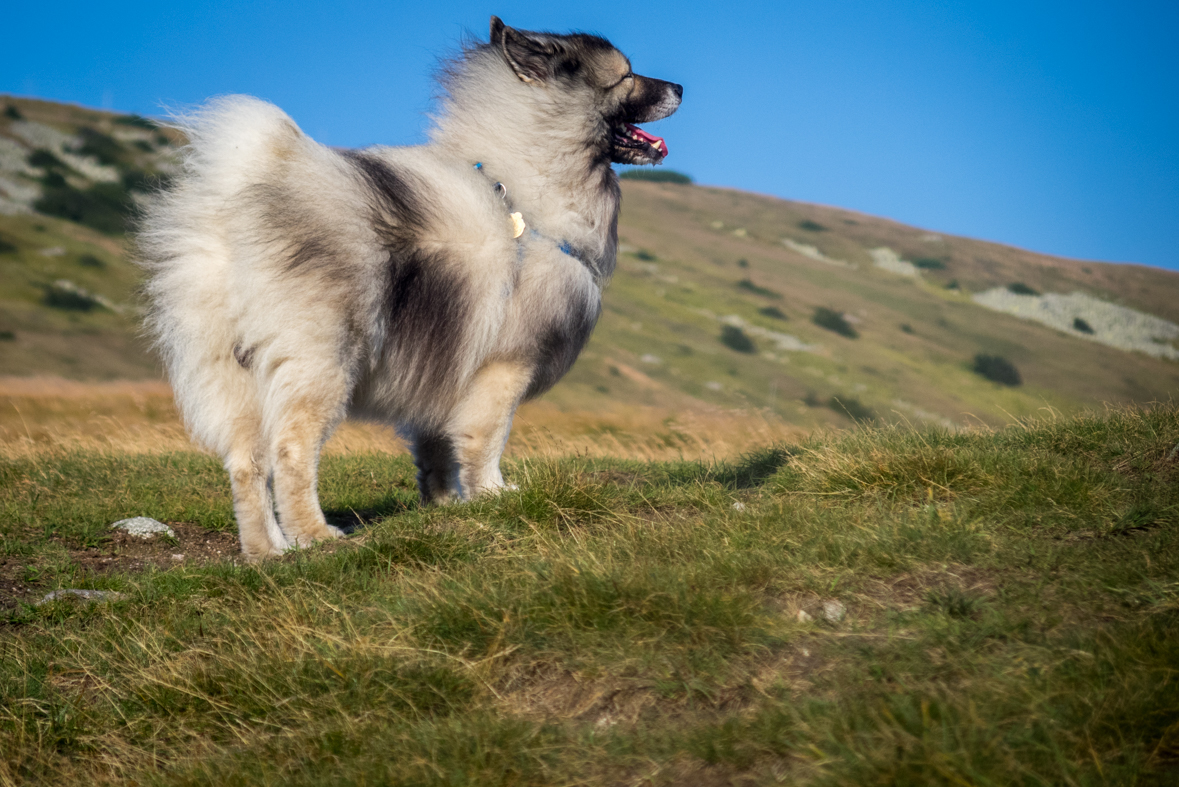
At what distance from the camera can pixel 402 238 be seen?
4785mm

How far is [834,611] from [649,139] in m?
3.94

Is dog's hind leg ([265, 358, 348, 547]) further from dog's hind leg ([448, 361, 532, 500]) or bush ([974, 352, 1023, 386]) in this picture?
bush ([974, 352, 1023, 386])

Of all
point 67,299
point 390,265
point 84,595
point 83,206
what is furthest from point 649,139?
point 83,206

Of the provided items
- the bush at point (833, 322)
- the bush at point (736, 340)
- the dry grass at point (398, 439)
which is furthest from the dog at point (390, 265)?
the bush at point (833, 322)

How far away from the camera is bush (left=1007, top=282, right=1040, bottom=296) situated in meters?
40.2

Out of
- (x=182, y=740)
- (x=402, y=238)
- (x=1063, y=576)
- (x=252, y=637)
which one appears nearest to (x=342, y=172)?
(x=402, y=238)

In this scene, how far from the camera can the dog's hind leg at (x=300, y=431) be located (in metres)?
4.65

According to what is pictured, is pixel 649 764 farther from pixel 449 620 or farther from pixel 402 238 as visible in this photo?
pixel 402 238

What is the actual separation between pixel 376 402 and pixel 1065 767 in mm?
4325

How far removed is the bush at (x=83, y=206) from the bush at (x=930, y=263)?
135 ft

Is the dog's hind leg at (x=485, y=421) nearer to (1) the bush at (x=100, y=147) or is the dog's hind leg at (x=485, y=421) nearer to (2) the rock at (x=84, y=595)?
(2) the rock at (x=84, y=595)

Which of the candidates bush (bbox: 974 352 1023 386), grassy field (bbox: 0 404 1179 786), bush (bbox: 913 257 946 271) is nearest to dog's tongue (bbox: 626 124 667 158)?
grassy field (bbox: 0 404 1179 786)

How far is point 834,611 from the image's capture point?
9.57 feet

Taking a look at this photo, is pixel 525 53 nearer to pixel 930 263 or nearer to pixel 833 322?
pixel 833 322
